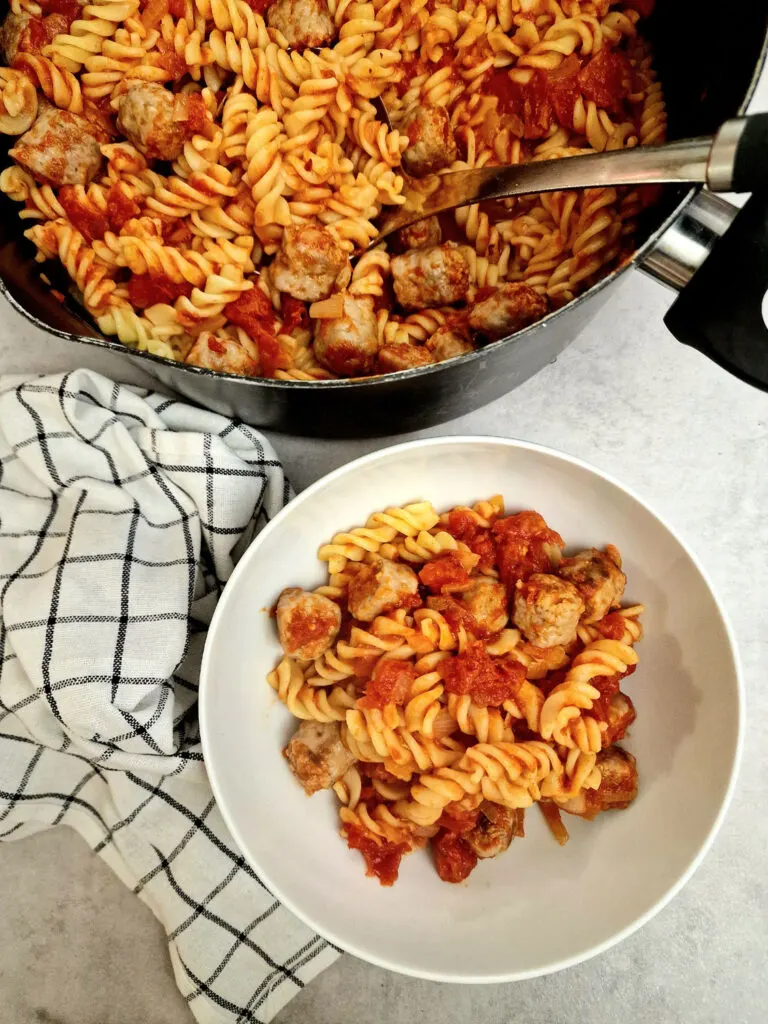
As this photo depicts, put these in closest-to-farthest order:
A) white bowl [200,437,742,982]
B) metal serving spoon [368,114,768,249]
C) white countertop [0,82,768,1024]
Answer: metal serving spoon [368,114,768,249] < white bowl [200,437,742,982] < white countertop [0,82,768,1024]

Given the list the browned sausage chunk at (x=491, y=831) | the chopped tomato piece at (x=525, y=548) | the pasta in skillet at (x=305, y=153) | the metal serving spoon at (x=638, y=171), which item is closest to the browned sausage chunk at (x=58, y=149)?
the pasta in skillet at (x=305, y=153)

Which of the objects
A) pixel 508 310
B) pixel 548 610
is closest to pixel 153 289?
pixel 508 310

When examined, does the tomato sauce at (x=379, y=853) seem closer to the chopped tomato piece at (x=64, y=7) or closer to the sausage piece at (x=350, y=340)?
the sausage piece at (x=350, y=340)

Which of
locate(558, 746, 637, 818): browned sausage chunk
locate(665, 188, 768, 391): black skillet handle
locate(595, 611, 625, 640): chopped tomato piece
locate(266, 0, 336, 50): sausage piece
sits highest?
locate(266, 0, 336, 50): sausage piece

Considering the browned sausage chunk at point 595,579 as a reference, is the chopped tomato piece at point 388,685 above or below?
below

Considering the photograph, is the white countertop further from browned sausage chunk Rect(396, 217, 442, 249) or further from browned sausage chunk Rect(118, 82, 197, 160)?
browned sausage chunk Rect(118, 82, 197, 160)

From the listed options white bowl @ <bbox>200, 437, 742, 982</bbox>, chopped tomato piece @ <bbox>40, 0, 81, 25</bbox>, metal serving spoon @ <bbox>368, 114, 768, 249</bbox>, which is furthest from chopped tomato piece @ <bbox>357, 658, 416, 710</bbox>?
chopped tomato piece @ <bbox>40, 0, 81, 25</bbox>

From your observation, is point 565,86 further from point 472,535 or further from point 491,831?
point 491,831
